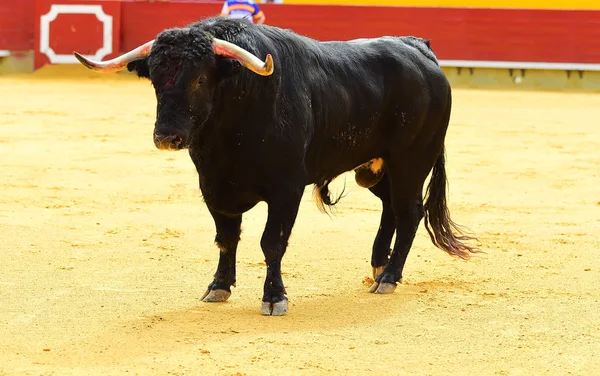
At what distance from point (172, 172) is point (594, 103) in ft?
24.7

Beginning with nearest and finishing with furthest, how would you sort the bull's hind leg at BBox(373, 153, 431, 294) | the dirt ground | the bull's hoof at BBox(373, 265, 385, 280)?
the dirt ground < the bull's hind leg at BBox(373, 153, 431, 294) < the bull's hoof at BBox(373, 265, 385, 280)

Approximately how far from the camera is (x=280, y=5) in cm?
1553

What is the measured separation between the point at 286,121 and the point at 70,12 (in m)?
11.3

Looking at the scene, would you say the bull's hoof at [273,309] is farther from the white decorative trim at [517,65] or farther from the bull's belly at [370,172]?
the white decorative trim at [517,65]

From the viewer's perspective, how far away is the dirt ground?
12.9 ft

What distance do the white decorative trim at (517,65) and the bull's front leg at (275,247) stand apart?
37.6ft

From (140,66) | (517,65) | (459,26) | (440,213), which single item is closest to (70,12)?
(459,26)

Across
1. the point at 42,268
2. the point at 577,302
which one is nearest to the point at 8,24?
the point at 42,268

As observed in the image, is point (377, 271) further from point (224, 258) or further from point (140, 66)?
point (140, 66)

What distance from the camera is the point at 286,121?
14.7 feet

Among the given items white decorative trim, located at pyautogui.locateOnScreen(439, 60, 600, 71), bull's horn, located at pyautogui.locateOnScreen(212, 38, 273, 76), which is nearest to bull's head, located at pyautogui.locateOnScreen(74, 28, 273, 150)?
bull's horn, located at pyautogui.locateOnScreen(212, 38, 273, 76)

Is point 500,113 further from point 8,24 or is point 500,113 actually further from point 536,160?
point 8,24

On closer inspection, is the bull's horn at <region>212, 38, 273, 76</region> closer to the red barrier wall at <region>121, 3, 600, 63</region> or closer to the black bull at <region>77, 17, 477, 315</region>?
the black bull at <region>77, 17, 477, 315</region>

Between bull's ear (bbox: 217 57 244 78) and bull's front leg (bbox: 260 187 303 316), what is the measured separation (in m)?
0.58
